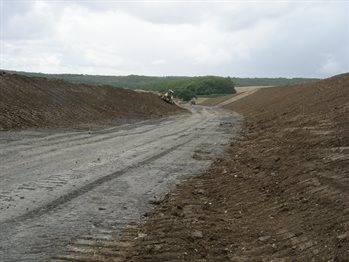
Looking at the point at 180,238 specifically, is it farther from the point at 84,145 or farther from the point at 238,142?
the point at 238,142

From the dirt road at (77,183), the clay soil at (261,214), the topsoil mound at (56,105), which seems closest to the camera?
the clay soil at (261,214)

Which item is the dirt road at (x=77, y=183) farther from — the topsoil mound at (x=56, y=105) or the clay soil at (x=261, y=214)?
the topsoil mound at (x=56, y=105)

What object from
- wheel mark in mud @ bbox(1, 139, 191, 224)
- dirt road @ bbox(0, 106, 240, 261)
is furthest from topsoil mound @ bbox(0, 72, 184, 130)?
wheel mark in mud @ bbox(1, 139, 191, 224)

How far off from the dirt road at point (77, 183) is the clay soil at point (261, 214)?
67 cm

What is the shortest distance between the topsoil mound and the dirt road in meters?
5.56

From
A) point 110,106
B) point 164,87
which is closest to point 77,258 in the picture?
point 110,106

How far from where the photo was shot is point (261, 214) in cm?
813

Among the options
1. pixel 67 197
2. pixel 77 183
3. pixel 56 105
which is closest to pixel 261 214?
pixel 67 197

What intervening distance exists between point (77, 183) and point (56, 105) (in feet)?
74.1

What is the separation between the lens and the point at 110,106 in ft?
137

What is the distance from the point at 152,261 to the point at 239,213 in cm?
286

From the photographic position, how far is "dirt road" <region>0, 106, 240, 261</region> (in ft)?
23.1

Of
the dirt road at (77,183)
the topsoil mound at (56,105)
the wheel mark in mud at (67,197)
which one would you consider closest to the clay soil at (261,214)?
the dirt road at (77,183)

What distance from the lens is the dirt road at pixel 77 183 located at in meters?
7.04
